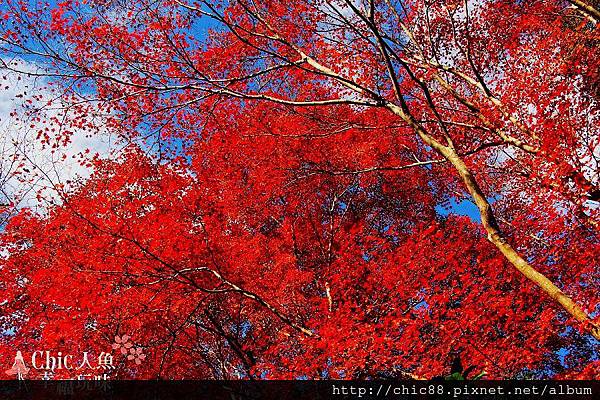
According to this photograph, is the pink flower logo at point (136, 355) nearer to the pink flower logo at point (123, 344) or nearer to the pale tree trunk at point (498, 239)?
the pink flower logo at point (123, 344)

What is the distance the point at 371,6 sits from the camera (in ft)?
22.0

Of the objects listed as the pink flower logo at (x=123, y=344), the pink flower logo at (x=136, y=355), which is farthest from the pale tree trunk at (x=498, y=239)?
the pink flower logo at (x=136, y=355)

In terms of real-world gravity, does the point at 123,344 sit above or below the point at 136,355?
above

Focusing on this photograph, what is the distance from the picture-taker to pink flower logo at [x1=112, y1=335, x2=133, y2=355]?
1288 cm

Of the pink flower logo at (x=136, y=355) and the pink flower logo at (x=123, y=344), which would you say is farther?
the pink flower logo at (x=136, y=355)

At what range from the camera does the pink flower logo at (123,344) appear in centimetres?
1288

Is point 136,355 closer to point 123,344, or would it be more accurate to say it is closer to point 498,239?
point 123,344

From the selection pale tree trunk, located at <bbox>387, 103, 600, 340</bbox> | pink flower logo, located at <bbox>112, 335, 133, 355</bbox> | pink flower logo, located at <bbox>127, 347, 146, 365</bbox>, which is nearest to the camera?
pale tree trunk, located at <bbox>387, 103, 600, 340</bbox>

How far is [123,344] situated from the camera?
42.6 feet

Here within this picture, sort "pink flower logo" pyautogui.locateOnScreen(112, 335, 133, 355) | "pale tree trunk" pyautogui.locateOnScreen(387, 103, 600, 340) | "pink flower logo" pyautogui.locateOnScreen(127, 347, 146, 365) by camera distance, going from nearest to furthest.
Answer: "pale tree trunk" pyautogui.locateOnScreen(387, 103, 600, 340) < "pink flower logo" pyautogui.locateOnScreen(112, 335, 133, 355) < "pink flower logo" pyautogui.locateOnScreen(127, 347, 146, 365)

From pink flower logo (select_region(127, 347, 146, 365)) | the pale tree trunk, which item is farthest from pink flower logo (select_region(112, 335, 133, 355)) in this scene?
the pale tree trunk

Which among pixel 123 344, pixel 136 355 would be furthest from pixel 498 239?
pixel 136 355

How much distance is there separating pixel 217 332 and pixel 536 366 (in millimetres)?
10353

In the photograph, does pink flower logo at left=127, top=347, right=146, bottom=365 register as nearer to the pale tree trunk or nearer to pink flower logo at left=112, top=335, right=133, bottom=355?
pink flower logo at left=112, top=335, right=133, bottom=355
